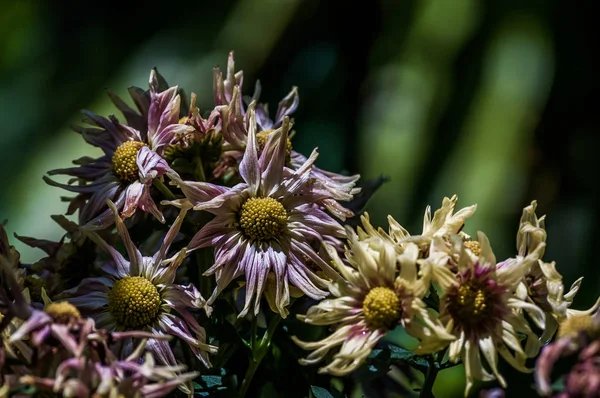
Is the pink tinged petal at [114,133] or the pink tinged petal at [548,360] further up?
the pink tinged petal at [548,360]

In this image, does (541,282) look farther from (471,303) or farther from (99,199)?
(99,199)

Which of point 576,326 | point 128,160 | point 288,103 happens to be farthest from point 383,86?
point 576,326

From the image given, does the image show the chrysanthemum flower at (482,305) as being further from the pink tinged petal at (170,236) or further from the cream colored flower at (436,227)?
the pink tinged petal at (170,236)

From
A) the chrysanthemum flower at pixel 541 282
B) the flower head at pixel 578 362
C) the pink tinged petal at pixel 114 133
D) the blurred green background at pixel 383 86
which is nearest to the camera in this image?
the flower head at pixel 578 362

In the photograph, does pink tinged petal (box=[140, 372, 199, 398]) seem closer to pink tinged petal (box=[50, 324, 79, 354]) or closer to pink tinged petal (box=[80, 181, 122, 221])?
pink tinged petal (box=[50, 324, 79, 354])

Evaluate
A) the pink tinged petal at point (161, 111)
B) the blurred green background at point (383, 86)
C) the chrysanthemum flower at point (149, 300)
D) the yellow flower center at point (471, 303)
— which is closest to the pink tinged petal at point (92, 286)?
the chrysanthemum flower at point (149, 300)

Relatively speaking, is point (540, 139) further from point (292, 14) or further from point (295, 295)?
point (295, 295)
